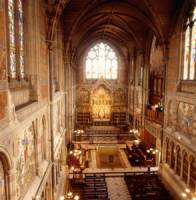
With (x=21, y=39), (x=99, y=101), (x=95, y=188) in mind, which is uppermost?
(x=21, y=39)

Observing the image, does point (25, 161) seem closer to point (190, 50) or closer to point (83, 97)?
point (190, 50)

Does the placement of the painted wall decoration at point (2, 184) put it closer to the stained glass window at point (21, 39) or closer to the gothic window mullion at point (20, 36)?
the gothic window mullion at point (20, 36)

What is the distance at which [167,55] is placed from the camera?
19.5m

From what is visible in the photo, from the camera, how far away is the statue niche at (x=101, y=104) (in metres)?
37.6

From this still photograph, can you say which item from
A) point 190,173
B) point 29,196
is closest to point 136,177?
point 190,173

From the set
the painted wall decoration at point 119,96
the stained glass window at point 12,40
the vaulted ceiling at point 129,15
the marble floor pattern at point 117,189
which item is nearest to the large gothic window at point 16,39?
the stained glass window at point 12,40

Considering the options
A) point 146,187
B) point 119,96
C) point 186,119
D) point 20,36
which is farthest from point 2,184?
point 119,96

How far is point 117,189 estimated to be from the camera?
714 inches

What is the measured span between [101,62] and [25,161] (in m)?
30.3

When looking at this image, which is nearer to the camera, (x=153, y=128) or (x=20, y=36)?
(x=20, y=36)

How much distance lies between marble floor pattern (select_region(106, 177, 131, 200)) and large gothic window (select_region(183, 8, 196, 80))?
394 inches

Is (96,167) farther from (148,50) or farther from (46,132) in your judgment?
(148,50)

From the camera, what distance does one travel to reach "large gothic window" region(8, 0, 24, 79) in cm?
853

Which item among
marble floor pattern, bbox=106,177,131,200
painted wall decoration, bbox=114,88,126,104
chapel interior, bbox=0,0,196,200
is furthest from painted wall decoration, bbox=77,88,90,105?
marble floor pattern, bbox=106,177,131,200
